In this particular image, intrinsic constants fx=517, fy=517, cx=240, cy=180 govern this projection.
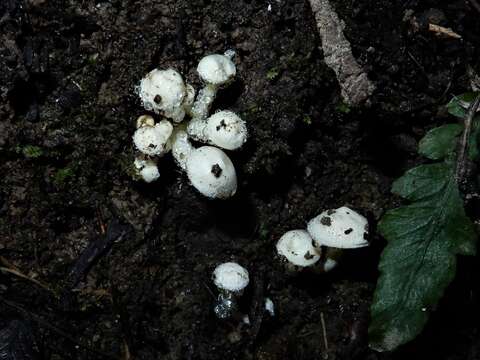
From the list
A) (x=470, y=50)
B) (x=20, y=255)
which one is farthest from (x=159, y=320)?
(x=470, y=50)

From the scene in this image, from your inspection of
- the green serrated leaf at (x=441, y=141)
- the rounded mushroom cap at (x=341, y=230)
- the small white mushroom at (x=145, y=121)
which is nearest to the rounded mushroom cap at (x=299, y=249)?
the rounded mushroom cap at (x=341, y=230)

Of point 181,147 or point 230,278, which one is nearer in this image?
point 181,147

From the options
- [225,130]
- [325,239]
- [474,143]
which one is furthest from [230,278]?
[474,143]

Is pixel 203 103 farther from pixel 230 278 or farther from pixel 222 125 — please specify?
pixel 230 278

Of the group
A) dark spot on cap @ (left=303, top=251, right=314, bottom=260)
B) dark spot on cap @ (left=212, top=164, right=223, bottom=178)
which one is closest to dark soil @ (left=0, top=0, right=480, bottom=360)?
dark spot on cap @ (left=303, top=251, right=314, bottom=260)

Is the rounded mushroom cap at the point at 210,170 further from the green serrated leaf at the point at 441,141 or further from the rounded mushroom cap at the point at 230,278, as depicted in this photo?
the green serrated leaf at the point at 441,141

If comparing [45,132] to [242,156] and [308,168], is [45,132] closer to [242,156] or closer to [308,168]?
[242,156]

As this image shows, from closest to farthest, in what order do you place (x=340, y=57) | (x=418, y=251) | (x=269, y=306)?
1. (x=418, y=251)
2. (x=340, y=57)
3. (x=269, y=306)
